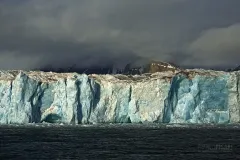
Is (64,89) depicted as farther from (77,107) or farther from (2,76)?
(2,76)

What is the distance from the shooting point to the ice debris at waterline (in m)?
93.0

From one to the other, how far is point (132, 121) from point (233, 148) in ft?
188

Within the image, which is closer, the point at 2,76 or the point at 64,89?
the point at 64,89

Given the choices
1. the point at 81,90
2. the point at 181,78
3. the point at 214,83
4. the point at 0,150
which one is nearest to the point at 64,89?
the point at 81,90

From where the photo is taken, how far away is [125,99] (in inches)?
3856

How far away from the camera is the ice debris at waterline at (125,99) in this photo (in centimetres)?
9300

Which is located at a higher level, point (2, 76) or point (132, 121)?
point (2, 76)

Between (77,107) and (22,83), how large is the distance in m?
11.7

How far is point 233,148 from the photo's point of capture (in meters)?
41.6

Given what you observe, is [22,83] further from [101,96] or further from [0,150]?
[0,150]

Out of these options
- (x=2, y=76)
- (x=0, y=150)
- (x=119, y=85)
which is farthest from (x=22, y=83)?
(x=0, y=150)

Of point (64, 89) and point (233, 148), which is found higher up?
point (64, 89)

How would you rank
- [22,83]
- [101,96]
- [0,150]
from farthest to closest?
[101,96], [22,83], [0,150]

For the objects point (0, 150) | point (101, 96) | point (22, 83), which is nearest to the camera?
point (0, 150)
